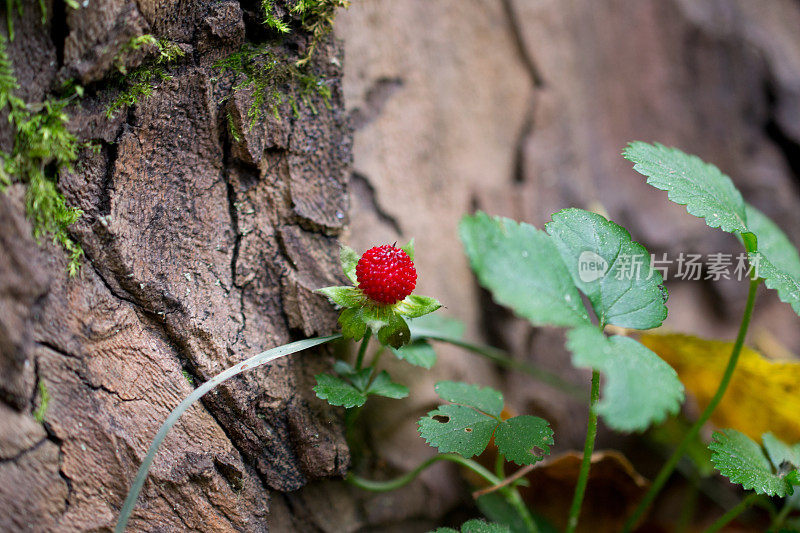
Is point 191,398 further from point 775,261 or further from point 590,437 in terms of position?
point 775,261

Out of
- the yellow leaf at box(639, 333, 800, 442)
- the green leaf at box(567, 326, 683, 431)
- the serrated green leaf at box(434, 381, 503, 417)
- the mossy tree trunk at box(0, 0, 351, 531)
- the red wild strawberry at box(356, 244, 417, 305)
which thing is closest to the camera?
the green leaf at box(567, 326, 683, 431)

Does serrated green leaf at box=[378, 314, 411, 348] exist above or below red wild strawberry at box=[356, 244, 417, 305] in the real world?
below

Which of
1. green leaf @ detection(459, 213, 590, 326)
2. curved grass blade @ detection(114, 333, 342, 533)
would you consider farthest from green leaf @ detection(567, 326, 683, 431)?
curved grass blade @ detection(114, 333, 342, 533)

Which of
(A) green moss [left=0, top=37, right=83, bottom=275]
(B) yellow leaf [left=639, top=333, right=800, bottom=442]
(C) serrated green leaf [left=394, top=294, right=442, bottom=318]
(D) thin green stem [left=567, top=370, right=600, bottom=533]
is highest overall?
(A) green moss [left=0, top=37, right=83, bottom=275]

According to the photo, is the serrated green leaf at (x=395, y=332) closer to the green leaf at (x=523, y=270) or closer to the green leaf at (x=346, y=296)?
the green leaf at (x=346, y=296)

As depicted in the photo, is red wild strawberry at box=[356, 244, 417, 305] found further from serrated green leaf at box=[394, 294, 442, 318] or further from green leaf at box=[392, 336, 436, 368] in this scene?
green leaf at box=[392, 336, 436, 368]

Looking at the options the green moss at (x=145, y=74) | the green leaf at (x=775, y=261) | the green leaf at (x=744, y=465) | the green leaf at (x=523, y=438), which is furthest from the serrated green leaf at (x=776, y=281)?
the green moss at (x=145, y=74)

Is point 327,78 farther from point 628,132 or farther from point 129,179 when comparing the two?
point 628,132
